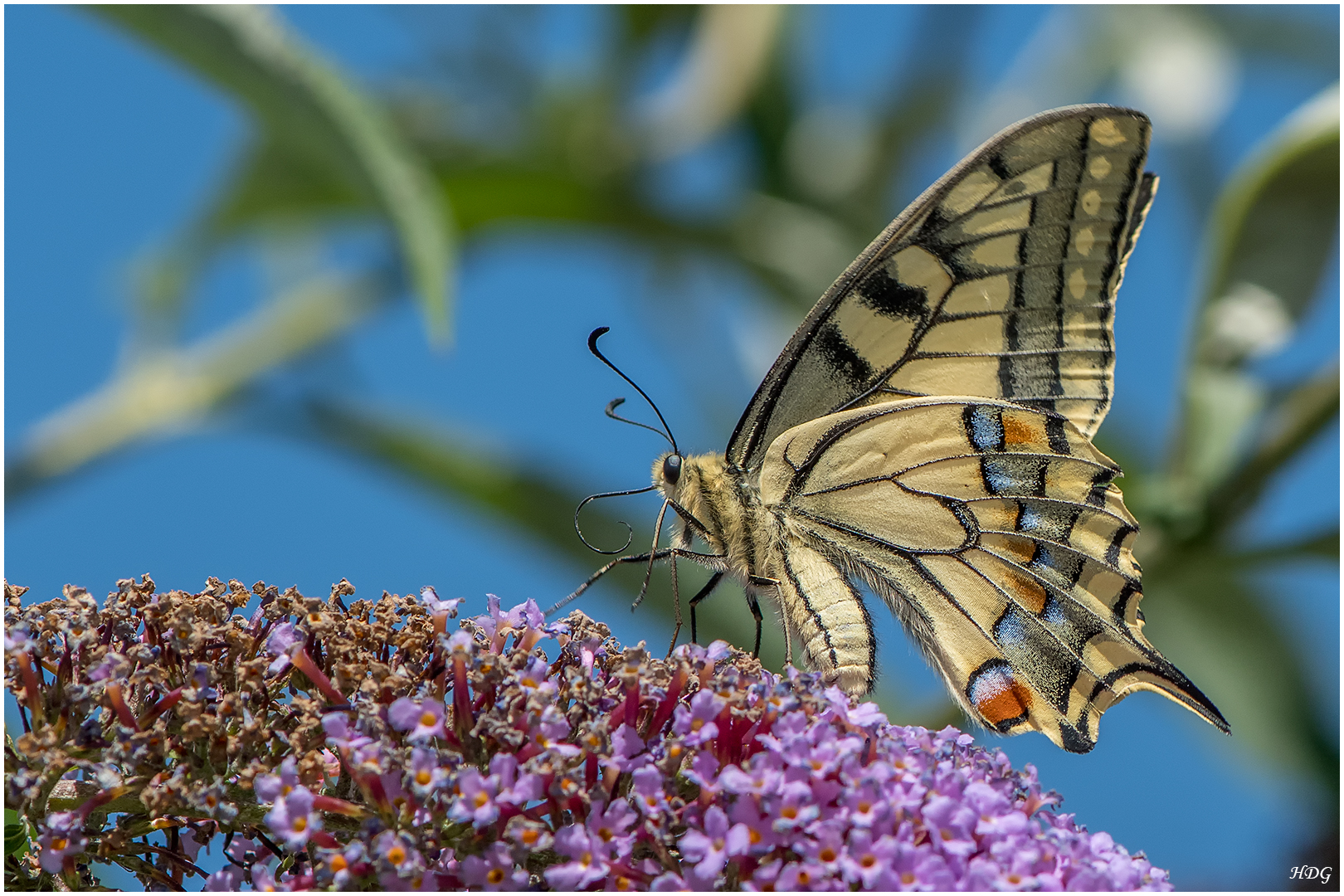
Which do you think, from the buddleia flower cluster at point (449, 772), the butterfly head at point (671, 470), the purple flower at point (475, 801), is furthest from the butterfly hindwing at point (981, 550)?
the purple flower at point (475, 801)

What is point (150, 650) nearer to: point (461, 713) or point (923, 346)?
point (461, 713)

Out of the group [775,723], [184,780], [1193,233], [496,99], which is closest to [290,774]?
[184,780]

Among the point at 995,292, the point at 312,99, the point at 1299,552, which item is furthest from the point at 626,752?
the point at 1299,552

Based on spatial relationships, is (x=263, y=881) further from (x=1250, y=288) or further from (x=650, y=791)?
(x=1250, y=288)

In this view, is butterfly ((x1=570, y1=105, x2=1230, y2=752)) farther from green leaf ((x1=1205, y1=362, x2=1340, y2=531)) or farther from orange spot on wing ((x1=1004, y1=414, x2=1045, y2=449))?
green leaf ((x1=1205, y1=362, x2=1340, y2=531))

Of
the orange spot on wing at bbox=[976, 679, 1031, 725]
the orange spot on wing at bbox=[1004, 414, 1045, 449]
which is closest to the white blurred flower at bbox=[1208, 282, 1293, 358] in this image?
the orange spot on wing at bbox=[1004, 414, 1045, 449]

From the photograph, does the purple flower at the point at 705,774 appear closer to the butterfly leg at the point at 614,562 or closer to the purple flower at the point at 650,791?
the purple flower at the point at 650,791
